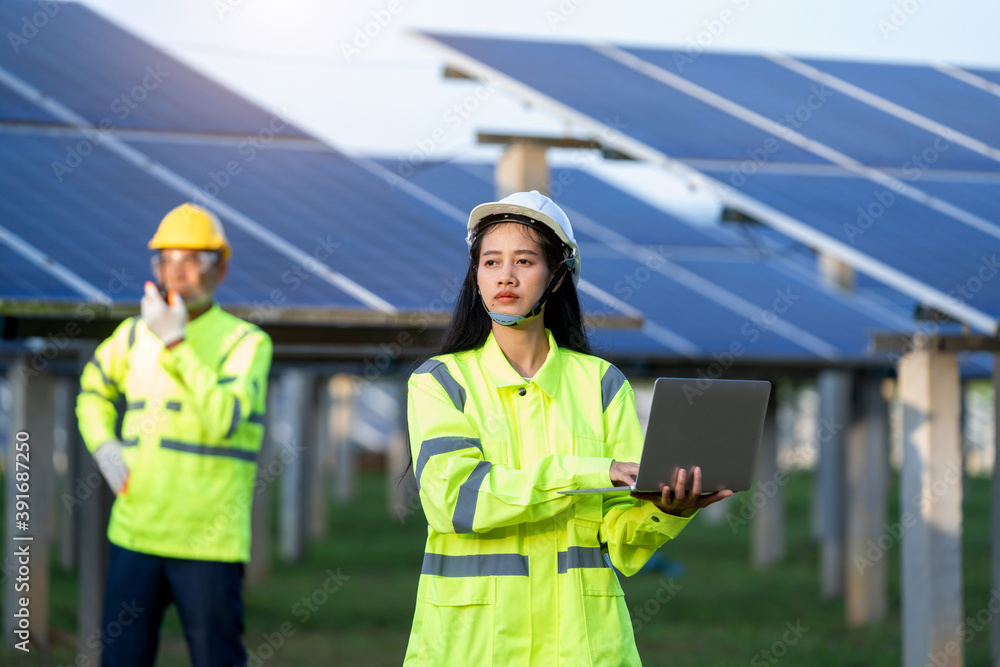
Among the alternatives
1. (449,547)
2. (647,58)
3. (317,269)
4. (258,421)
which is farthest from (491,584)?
(647,58)

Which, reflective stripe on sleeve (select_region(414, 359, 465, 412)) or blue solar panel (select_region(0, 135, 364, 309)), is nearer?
reflective stripe on sleeve (select_region(414, 359, 465, 412))

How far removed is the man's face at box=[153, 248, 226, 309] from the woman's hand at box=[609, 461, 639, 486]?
307 centimetres

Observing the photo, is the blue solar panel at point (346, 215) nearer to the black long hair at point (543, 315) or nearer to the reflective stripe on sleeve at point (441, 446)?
the black long hair at point (543, 315)

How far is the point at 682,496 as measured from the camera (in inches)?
128

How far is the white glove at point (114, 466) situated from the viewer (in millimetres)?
5582

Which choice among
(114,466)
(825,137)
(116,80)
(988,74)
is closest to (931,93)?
(988,74)

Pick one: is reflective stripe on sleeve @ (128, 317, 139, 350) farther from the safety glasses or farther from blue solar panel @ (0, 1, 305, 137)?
blue solar panel @ (0, 1, 305, 137)

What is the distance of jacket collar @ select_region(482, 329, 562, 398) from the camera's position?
3572 millimetres

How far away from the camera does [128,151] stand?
885 cm

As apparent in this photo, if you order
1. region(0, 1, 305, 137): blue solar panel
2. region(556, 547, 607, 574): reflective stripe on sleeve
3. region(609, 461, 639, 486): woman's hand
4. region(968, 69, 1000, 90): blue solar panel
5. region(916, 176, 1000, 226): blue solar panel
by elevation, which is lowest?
Answer: region(556, 547, 607, 574): reflective stripe on sleeve

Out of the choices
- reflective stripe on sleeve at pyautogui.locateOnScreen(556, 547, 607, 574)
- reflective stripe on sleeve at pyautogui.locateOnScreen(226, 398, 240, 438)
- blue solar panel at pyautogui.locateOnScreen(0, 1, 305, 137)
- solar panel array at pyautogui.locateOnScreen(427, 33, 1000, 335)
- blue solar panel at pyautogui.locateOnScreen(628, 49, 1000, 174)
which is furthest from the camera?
blue solar panel at pyautogui.locateOnScreen(0, 1, 305, 137)

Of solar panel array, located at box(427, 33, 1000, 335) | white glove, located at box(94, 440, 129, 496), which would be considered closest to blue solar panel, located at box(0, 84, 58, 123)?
solar panel array, located at box(427, 33, 1000, 335)

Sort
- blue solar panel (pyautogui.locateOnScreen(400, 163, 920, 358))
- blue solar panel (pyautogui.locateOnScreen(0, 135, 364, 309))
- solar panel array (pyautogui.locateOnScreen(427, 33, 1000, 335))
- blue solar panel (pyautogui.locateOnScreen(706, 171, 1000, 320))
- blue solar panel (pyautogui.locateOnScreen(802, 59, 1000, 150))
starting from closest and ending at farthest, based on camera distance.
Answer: blue solar panel (pyautogui.locateOnScreen(0, 135, 364, 309)), blue solar panel (pyautogui.locateOnScreen(706, 171, 1000, 320)), solar panel array (pyautogui.locateOnScreen(427, 33, 1000, 335)), blue solar panel (pyautogui.locateOnScreen(802, 59, 1000, 150)), blue solar panel (pyautogui.locateOnScreen(400, 163, 920, 358))

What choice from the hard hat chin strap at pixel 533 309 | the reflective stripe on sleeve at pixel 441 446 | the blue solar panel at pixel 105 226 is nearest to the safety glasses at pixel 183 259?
the blue solar panel at pixel 105 226
